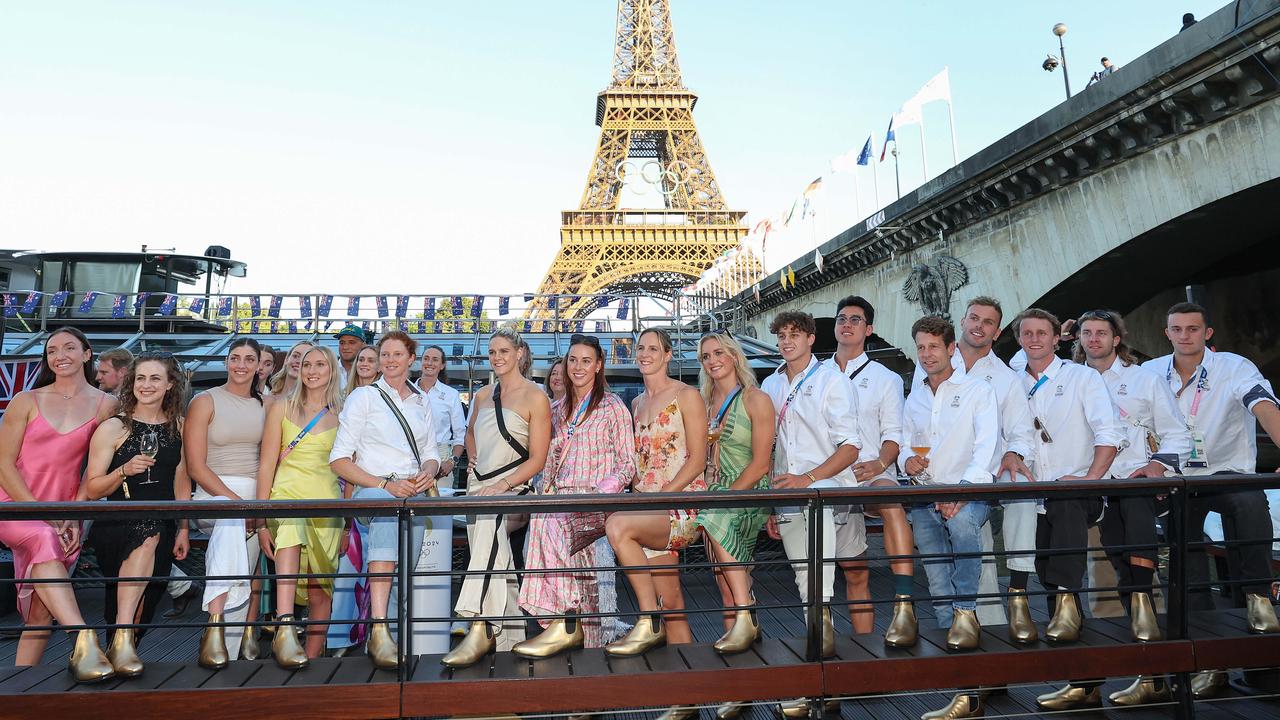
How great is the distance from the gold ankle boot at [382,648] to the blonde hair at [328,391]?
4.40ft

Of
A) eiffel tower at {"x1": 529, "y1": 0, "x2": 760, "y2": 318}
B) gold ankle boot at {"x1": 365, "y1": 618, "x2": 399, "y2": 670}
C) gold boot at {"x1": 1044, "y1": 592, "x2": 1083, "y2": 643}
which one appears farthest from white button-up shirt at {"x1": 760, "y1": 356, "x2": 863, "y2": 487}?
eiffel tower at {"x1": 529, "y1": 0, "x2": 760, "y2": 318}

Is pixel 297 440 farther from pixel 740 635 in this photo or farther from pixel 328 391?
pixel 740 635

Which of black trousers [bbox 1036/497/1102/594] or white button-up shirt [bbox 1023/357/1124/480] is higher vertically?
white button-up shirt [bbox 1023/357/1124/480]

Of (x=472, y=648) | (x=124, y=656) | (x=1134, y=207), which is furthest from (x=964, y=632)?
(x=1134, y=207)

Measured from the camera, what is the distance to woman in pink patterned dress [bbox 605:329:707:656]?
348 cm

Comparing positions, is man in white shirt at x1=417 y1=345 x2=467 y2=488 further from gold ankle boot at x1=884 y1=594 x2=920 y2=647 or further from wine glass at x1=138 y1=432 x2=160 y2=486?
gold ankle boot at x1=884 y1=594 x2=920 y2=647

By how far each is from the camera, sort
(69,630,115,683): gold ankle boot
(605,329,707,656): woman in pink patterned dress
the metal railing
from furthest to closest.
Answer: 1. (605,329,707,656): woman in pink patterned dress
2. (69,630,115,683): gold ankle boot
3. the metal railing

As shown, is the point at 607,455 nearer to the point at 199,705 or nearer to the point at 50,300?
the point at 199,705

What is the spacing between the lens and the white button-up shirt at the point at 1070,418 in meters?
3.93

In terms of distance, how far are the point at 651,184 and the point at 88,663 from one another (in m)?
40.6

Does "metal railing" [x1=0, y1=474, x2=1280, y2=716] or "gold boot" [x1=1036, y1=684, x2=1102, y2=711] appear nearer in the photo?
"metal railing" [x1=0, y1=474, x2=1280, y2=716]

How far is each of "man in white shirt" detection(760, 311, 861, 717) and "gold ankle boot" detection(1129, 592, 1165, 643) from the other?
133 cm

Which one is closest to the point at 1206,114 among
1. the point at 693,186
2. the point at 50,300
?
the point at 50,300

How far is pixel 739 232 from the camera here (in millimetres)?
39062
